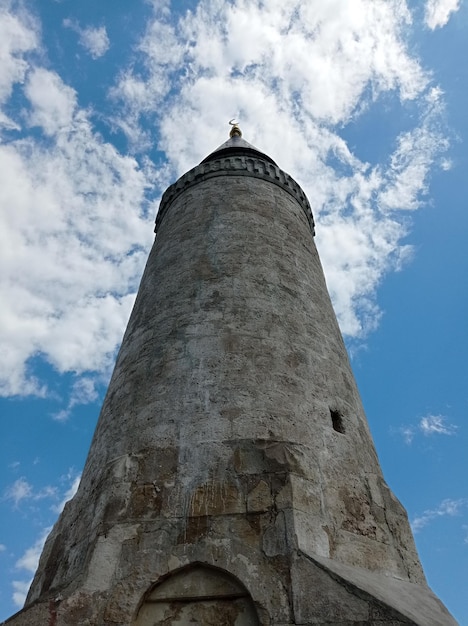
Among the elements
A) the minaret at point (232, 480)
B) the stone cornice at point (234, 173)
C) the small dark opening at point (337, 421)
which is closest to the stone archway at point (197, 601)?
the minaret at point (232, 480)

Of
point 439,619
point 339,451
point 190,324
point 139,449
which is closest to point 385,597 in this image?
point 439,619

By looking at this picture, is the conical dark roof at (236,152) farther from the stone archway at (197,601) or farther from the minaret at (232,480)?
the stone archway at (197,601)

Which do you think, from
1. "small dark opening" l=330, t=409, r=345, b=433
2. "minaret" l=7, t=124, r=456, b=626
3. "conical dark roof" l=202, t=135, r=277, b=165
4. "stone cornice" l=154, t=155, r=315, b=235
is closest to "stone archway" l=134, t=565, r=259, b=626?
"minaret" l=7, t=124, r=456, b=626

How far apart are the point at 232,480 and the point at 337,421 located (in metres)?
1.74

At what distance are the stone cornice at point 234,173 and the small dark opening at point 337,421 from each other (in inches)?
208

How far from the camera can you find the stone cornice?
9922 mm

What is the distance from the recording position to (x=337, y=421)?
610cm

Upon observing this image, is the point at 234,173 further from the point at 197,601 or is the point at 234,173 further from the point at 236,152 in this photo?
the point at 197,601

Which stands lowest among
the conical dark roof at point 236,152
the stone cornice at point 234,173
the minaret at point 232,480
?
the minaret at point 232,480

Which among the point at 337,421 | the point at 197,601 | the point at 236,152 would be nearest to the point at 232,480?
the point at 197,601

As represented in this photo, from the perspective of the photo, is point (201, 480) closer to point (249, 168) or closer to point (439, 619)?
point (439, 619)

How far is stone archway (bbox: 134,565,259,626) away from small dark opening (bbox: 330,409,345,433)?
7.25 ft

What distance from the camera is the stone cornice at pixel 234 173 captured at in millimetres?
9922

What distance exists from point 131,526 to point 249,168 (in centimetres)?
708
